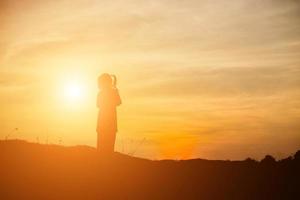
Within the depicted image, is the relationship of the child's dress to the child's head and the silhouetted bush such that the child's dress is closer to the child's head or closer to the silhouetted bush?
the child's head

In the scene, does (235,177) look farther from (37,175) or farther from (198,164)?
(37,175)

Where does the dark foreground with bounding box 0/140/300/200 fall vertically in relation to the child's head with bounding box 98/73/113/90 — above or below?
below

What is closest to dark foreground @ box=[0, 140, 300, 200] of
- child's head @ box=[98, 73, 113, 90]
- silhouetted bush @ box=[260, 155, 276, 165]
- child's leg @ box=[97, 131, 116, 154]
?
silhouetted bush @ box=[260, 155, 276, 165]

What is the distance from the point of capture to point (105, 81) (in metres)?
16.4

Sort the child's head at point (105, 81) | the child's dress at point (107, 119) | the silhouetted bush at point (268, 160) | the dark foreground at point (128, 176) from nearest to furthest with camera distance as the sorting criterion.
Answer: the dark foreground at point (128, 176) < the child's head at point (105, 81) < the child's dress at point (107, 119) < the silhouetted bush at point (268, 160)

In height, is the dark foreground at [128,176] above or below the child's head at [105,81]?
below

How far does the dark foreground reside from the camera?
13539mm

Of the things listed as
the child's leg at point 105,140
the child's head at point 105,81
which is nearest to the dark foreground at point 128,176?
the child's leg at point 105,140

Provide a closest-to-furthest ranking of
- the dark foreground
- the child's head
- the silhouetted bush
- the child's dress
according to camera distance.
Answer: the dark foreground < the child's head < the child's dress < the silhouetted bush

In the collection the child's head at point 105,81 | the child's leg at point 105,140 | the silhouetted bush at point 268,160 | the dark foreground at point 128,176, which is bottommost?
the dark foreground at point 128,176

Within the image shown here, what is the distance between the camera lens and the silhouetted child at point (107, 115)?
54.2 feet

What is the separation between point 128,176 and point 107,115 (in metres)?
2.39

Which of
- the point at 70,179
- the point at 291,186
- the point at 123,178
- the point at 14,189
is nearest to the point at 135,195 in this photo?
the point at 123,178

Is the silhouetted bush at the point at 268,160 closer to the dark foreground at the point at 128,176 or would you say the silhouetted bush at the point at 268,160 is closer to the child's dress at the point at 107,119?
the dark foreground at the point at 128,176
